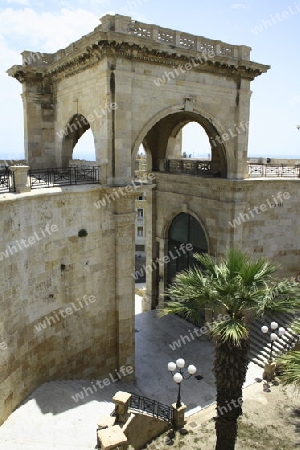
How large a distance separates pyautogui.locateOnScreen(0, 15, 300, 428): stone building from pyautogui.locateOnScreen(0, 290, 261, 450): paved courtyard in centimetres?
67

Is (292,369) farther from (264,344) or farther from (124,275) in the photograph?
(264,344)

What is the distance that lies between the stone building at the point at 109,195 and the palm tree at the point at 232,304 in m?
4.94

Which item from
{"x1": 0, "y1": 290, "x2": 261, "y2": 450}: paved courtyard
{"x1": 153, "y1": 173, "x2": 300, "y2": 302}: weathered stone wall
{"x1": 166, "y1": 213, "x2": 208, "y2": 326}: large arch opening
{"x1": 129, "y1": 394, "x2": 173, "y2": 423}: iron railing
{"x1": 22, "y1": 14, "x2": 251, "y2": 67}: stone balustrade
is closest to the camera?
{"x1": 0, "y1": 290, "x2": 261, "y2": 450}: paved courtyard

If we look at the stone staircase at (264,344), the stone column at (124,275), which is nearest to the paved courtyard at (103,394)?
the stone staircase at (264,344)

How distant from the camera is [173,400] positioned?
15.0m

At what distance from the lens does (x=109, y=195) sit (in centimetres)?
1425

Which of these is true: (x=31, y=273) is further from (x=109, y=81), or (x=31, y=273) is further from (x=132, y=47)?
(x=132, y=47)

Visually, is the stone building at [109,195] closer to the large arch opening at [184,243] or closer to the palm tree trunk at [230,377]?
the large arch opening at [184,243]

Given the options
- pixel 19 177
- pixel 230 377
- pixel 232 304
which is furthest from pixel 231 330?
pixel 19 177

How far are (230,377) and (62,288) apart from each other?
21.4 ft

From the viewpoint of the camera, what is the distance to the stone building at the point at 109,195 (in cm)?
1191

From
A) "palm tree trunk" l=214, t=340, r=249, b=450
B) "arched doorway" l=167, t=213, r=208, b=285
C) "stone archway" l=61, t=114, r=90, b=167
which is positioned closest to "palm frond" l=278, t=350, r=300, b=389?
"palm tree trunk" l=214, t=340, r=249, b=450

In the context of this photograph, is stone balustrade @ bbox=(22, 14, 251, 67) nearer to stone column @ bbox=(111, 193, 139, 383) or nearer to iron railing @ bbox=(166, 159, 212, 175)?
iron railing @ bbox=(166, 159, 212, 175)

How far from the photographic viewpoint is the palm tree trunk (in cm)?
941
